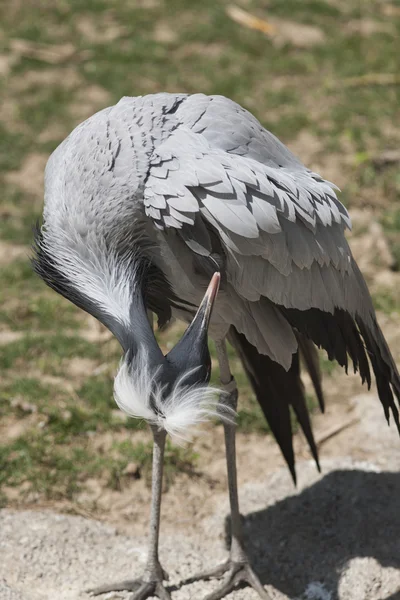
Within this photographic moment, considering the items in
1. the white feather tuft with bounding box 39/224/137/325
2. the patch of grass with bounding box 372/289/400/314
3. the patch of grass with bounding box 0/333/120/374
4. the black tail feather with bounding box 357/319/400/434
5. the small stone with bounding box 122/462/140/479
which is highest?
→ the white feather tuft with bounding box 39/224/137/325

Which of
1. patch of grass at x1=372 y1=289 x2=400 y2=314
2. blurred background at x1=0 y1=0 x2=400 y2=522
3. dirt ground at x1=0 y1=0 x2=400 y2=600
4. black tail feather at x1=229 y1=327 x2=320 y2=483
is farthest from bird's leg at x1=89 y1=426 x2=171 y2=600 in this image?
patch of grass at x1=372 y1=289 x2=400 y2=314

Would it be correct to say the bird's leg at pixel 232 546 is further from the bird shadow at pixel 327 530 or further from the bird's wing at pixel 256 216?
the bird's wing at pixel 256 216

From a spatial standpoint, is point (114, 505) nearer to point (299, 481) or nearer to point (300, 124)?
point (299, 481)

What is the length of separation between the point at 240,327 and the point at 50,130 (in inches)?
166

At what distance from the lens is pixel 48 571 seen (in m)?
3.82

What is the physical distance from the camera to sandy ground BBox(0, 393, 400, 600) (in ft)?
12.5

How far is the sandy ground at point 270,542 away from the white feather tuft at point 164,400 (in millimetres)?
1177

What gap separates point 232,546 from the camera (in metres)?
3.94

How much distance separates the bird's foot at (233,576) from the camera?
12.5 feet

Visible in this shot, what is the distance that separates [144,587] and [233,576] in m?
0.40

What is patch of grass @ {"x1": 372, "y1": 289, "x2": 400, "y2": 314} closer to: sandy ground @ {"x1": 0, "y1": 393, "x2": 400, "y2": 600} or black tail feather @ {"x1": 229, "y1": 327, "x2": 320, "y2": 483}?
sandy ground @ {"x1": 0, "y1": 393, "x2": 400, "y2": 600}

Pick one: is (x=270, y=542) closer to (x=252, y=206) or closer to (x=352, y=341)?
(x=352, y=341)

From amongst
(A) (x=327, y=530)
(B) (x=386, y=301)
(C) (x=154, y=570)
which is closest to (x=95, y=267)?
(C) (x=154, y=570)

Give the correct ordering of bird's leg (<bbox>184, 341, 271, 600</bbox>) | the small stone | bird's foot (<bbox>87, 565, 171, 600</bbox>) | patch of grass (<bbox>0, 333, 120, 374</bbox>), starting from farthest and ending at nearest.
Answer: patch of grass (<bbox>0, 333, 120, 374</bbox>) → the small stone → bird's leg (<bbox>184, 341, 271, 600</bbox>) → bird's foot (<bbox>87, 565, 171, 600</bbox>)
